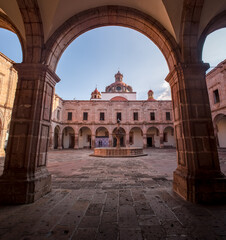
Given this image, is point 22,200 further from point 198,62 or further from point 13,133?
point 198,62

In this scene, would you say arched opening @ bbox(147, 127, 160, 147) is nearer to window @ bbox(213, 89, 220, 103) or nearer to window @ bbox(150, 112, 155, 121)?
window @ bbox(150, 112, 155, 121)

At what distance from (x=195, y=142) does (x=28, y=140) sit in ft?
12.0

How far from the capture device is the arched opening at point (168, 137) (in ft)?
73.5

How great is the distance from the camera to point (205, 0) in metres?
2.79

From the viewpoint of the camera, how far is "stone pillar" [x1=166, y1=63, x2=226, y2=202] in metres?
2.36

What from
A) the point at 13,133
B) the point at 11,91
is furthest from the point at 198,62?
the point at 11,91

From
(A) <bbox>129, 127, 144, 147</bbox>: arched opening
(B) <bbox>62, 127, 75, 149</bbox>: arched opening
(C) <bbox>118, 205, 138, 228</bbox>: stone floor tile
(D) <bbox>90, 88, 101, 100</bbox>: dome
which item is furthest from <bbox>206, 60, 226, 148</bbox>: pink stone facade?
(D) <bbox>90, 88, 101, 100</bbox>: dome

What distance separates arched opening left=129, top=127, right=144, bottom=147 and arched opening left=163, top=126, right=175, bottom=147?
4.42 metres

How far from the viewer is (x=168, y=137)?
22.7m

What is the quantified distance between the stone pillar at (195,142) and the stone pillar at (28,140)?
3144 millimetres

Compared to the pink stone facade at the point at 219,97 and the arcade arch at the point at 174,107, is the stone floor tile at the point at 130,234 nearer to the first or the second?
the arcade arch at the point at 174,107

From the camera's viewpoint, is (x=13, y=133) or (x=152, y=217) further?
(x=13, y=133)

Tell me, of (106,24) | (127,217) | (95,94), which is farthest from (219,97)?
(95,94)

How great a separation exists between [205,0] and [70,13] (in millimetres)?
3397
